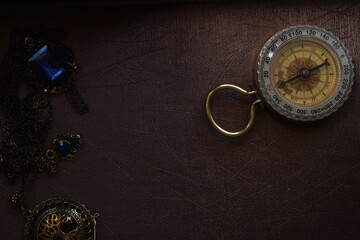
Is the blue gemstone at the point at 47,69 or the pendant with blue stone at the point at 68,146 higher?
the blue gemstone at the point at 47,69

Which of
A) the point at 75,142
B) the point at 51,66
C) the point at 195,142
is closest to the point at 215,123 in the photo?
the point at 195,142

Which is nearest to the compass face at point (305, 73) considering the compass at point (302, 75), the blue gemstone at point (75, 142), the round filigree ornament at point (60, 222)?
the compass at point (302, 75)

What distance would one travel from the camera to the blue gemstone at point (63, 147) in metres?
1.98

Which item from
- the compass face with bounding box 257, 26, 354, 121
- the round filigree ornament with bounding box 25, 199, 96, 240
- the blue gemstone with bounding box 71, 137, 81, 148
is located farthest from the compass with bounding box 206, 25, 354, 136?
the round filigree ornament with bounding box 25, 199, 96, 240

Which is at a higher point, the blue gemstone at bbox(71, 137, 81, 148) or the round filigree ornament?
the blue gemstone at bbox(71, 137, 81, 148)

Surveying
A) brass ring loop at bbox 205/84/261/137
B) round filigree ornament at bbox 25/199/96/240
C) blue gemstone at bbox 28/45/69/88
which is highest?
blue gemstone at bbox 28/45/69/88

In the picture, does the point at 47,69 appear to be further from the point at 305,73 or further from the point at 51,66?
the point at 305,73

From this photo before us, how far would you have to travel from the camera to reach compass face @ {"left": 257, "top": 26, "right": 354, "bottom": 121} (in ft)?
6.40

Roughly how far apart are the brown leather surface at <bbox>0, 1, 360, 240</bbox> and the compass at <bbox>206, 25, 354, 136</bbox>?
0.24ft

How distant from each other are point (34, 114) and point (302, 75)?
3.55 ft

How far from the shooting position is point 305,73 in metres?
1.95

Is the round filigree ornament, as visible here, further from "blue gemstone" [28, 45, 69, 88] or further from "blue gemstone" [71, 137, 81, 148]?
"blue gemstone" [28, 45, 69, 88]

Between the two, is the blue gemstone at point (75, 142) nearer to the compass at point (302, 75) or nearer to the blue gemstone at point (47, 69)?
the blue gemstone at point (47, 69)

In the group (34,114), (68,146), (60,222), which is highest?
(34,114)
